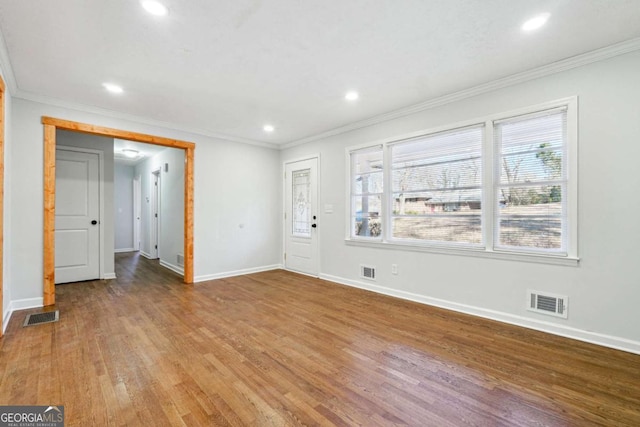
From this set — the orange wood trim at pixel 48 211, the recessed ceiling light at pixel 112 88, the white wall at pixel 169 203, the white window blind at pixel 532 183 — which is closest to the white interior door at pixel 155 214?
the white wall at pixel 169 203

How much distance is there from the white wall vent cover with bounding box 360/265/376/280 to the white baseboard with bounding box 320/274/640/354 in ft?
0.54

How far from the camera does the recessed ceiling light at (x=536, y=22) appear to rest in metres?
2.17

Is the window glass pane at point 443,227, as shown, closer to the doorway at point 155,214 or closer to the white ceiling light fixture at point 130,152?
the doorway at point 155,214

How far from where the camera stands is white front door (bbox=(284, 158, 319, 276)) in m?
5.48

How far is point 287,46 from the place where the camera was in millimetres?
2541

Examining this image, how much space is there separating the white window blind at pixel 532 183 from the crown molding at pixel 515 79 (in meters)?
0.40

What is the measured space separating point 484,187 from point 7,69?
17.1 feet

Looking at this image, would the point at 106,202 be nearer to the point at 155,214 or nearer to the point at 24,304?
the point at 155,214

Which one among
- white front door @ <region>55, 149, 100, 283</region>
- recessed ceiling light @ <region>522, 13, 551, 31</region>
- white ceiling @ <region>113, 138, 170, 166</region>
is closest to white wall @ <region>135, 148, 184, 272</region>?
white ceiling @ <region>113, 138, 170, 166</region>

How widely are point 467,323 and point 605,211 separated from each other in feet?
5.44

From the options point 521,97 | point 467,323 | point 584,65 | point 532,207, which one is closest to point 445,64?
point 521,97

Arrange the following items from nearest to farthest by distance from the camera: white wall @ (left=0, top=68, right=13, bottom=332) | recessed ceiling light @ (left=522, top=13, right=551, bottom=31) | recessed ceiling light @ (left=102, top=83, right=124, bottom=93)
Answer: recessed ceiling light @ (left=522, top=13, right=551, bottom=31), white wall @ (left=0, top=68, right=13, bottom=332), recessed ceiling light @ (left=102, top=83, right=124, bottom=93)

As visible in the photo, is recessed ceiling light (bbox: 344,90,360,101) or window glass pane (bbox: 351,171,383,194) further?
window glass pane (bbox: 351,171,383,194)

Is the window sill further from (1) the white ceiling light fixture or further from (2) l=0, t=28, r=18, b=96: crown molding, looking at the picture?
(1) the white ceiling light fixture
